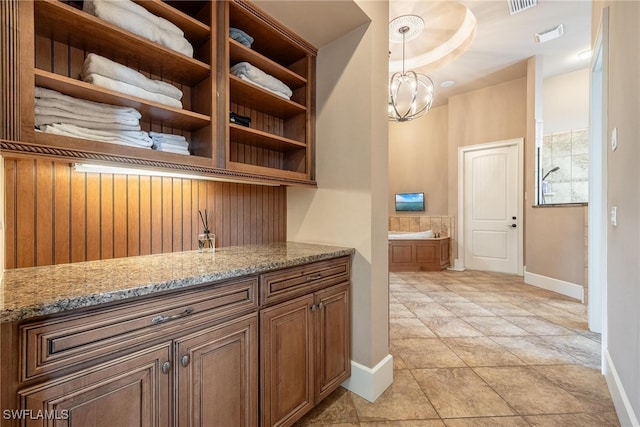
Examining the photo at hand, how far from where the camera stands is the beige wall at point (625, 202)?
1307 millimetres

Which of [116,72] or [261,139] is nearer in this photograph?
[116,72]

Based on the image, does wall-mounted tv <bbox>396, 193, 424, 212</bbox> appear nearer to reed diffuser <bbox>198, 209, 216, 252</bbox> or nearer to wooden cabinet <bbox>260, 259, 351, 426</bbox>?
wooden cabinet <bbox>260, 259, 351, 426</bbox>

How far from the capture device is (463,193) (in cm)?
552

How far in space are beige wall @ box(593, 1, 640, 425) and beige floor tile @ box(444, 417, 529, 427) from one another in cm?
47

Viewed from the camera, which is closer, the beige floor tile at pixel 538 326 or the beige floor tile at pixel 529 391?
the beige floor tile at pixel 529 391

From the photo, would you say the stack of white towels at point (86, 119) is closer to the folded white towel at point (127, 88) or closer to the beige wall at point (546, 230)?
the folded white towel at point (127, 88)

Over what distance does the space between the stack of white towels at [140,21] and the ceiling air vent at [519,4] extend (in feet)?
11.4

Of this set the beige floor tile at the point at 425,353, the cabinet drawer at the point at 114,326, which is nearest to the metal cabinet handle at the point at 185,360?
the cabinet drawer at the point at 114,326

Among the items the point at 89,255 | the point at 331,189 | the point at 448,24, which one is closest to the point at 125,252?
the point at 89,255

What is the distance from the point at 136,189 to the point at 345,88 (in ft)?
4.63

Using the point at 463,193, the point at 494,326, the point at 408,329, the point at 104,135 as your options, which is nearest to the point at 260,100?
the point at 104,135

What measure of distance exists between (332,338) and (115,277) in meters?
1.15

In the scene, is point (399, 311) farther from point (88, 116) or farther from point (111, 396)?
point (88, 116)

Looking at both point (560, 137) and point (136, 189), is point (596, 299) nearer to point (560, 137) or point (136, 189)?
point (560, 137)
